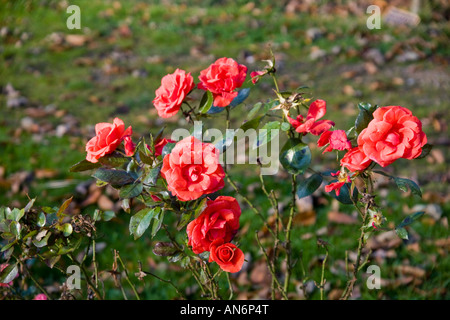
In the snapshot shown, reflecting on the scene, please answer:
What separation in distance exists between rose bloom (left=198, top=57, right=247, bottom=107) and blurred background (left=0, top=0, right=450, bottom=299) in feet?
1.40

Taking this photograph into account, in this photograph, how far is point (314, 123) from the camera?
3.51ft

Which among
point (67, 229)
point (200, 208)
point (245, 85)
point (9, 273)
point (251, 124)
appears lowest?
point (245, 85)

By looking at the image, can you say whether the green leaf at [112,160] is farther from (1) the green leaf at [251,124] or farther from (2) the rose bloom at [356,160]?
(2) the rose bloom at [356,160]

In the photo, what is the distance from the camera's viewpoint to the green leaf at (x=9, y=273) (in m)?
1.18

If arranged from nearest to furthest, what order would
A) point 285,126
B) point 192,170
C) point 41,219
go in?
point 192,170 → point 285,126 → point 41,219

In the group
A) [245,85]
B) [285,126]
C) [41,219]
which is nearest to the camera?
[285,126]

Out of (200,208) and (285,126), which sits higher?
(285,126)

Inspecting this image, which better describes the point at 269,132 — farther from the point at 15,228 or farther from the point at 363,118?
the point at 15,228

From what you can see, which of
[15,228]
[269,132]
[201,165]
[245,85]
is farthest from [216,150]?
[245,85]

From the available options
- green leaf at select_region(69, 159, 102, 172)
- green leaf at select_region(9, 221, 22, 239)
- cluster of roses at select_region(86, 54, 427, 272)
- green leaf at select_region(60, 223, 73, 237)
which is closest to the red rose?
cluster of roses at select_region(86, 54, 427, 272)

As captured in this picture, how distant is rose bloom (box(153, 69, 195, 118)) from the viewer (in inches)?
43.6

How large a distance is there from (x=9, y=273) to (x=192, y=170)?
1.94 feet

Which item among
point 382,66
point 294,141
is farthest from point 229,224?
point 382,66
